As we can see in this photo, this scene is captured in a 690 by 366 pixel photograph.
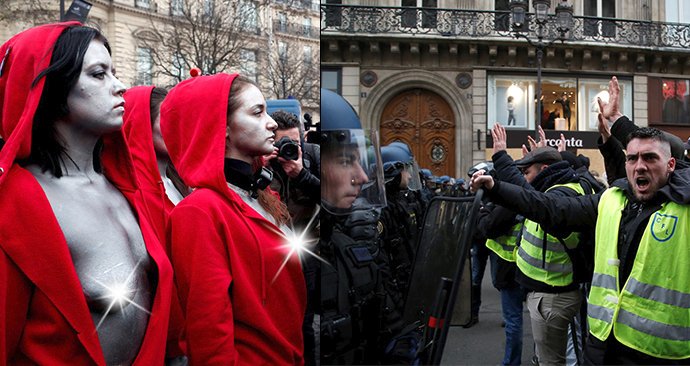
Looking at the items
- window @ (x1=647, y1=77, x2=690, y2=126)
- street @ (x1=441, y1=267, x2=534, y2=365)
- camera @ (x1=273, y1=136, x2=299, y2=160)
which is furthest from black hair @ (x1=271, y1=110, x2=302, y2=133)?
window @ (x1=647, y1=77, x2=690, y2=126)

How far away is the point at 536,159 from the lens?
199 inches

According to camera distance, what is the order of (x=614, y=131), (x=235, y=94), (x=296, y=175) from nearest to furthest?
(x=235, y=94) < (x=296, y=175) < (x=614, y=131)

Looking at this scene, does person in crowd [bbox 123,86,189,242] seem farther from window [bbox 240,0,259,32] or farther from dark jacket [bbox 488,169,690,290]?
dark jacket [bbox 488,169,690,290]

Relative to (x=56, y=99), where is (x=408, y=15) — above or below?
above

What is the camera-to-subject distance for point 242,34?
1.96 metres

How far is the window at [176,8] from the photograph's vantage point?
199 cm

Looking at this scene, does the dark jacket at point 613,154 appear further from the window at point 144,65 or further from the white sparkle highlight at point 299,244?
the window at point 144,65

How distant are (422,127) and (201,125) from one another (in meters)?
1.64

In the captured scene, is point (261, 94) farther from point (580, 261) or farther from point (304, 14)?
point (580, 261)

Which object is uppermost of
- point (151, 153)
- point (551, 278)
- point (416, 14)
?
point (416, 14)

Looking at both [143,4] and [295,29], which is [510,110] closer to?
[143,4]

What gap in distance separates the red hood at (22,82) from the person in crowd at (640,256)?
170 centimetres

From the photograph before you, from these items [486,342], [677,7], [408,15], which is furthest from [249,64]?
[486,342]

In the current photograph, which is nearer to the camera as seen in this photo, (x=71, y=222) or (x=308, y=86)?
(x=71, y=222)
